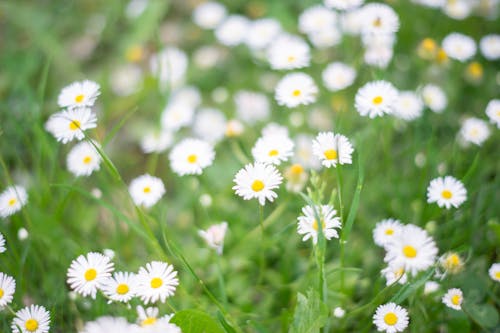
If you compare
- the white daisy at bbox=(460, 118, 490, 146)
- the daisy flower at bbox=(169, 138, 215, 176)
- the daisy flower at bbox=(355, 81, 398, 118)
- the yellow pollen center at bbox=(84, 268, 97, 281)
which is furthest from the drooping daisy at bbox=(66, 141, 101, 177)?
the white daisy at bbox=(460, 118, 490, 146)

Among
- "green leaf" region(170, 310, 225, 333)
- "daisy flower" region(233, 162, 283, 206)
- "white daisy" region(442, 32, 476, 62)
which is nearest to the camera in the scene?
"green leaf" region(170, 310, 225, 333)

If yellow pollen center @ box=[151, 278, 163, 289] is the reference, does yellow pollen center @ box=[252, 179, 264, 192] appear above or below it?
above

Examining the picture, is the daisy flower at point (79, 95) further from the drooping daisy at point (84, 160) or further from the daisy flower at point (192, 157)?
the daisy flower at point (192, 157)

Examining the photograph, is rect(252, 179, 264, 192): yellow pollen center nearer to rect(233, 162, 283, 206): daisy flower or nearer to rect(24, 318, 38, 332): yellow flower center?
rect(233, 162, 283, 206): daisy flower

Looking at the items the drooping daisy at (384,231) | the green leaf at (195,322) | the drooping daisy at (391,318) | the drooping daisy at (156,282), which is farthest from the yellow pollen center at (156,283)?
the drooping daisy at (384,231)

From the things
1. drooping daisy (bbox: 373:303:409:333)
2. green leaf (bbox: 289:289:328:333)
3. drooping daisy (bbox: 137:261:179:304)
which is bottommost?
drooping daisy (bbox: 373:303:409:333)

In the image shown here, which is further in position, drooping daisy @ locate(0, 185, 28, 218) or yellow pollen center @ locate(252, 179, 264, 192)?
drooping daisy @ locate(0, 185, 28, 218)
